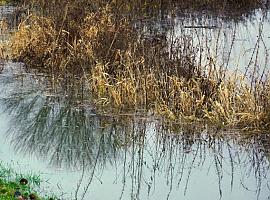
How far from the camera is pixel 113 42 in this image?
10.0 meters

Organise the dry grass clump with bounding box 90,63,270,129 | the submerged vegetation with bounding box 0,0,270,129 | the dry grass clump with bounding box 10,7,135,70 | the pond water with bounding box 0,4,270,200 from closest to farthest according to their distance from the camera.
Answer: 1. the pond water with bounding box 0,4,270,200
2. the dry grass clump with bounding box 90,63,270,129
3. the submerged vegetation with bounding box 0,0,270,129
4. the dry grass clump with bounding box 10,7,135,70

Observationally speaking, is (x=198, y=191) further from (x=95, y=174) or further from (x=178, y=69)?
(x=178, y=69)

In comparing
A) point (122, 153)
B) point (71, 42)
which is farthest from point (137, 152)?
point (71, 42)

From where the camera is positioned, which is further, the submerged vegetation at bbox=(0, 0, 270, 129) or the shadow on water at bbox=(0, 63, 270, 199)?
the submerged vegetation at bbox=(0, 0, 270, 129)

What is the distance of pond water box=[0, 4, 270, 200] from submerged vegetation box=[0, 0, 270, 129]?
0.87 feet

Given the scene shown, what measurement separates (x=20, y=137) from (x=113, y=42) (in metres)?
3.14

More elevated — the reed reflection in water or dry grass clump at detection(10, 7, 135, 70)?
dry grass clump at detection(10, 7, 135, 70)

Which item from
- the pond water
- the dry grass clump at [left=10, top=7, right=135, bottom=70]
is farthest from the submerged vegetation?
the pond water

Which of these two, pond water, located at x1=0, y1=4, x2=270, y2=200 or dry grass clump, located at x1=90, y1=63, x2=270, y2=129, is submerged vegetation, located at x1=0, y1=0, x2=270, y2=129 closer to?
dry grass clump, located at x1=90, y1=63, x2=270, y2=129

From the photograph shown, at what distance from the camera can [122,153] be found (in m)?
7.14

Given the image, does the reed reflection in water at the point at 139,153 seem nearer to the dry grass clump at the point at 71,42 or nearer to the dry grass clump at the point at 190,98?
the dry grass clump at the point at 190,98

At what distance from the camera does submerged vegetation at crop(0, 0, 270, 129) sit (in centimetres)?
793

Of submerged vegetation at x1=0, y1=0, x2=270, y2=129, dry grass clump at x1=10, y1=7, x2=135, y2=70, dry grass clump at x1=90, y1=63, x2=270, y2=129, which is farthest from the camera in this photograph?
dry grass clump at x1=10, y1=7, x2=135, y2=70

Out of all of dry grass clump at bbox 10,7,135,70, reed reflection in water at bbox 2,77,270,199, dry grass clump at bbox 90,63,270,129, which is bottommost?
reed reflection in water at bbox 2,77,270,199
